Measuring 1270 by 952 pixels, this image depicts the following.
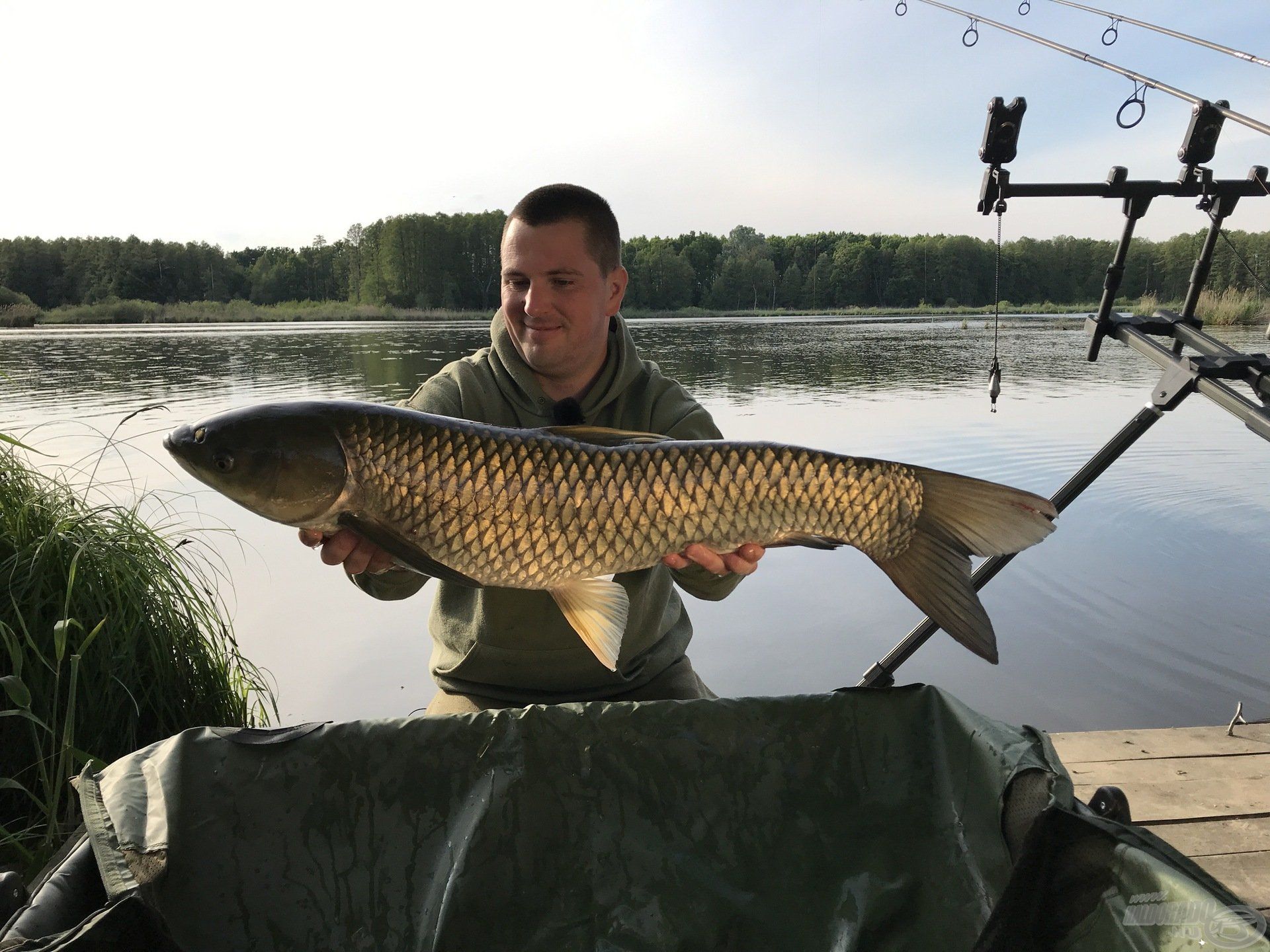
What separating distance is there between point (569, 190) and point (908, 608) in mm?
2342

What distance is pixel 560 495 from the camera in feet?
3.49

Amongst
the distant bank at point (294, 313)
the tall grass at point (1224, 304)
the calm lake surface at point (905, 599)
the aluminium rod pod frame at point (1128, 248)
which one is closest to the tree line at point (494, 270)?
the distant bank at point (294, 313)

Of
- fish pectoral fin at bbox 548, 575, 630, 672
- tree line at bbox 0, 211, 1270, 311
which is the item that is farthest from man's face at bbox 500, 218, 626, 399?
tree line at bbox 0, 211, 1270, 311

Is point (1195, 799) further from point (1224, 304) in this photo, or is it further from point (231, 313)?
point (231, 313)

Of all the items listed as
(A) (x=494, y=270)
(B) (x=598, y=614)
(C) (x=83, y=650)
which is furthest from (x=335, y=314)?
(B) (x=598, y=614)

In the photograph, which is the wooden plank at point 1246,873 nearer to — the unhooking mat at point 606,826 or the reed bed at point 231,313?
the unhooking mat at point 606,826

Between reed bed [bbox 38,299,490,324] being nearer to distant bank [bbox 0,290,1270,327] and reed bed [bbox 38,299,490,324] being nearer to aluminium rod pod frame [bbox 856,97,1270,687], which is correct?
distant bank [bbox 0,290,1270,327]

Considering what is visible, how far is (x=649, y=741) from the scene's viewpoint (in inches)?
45.7

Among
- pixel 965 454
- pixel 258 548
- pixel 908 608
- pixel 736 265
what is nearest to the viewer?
pixel 908 608

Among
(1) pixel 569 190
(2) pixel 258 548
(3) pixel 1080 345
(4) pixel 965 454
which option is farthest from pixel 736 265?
(1) pixel 569 190

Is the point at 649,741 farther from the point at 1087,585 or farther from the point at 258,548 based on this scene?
the point at 258,548

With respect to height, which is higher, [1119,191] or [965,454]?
[1119,191]

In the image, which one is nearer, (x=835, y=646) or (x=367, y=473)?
(x=367, y=473)

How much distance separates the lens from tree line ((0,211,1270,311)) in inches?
917
